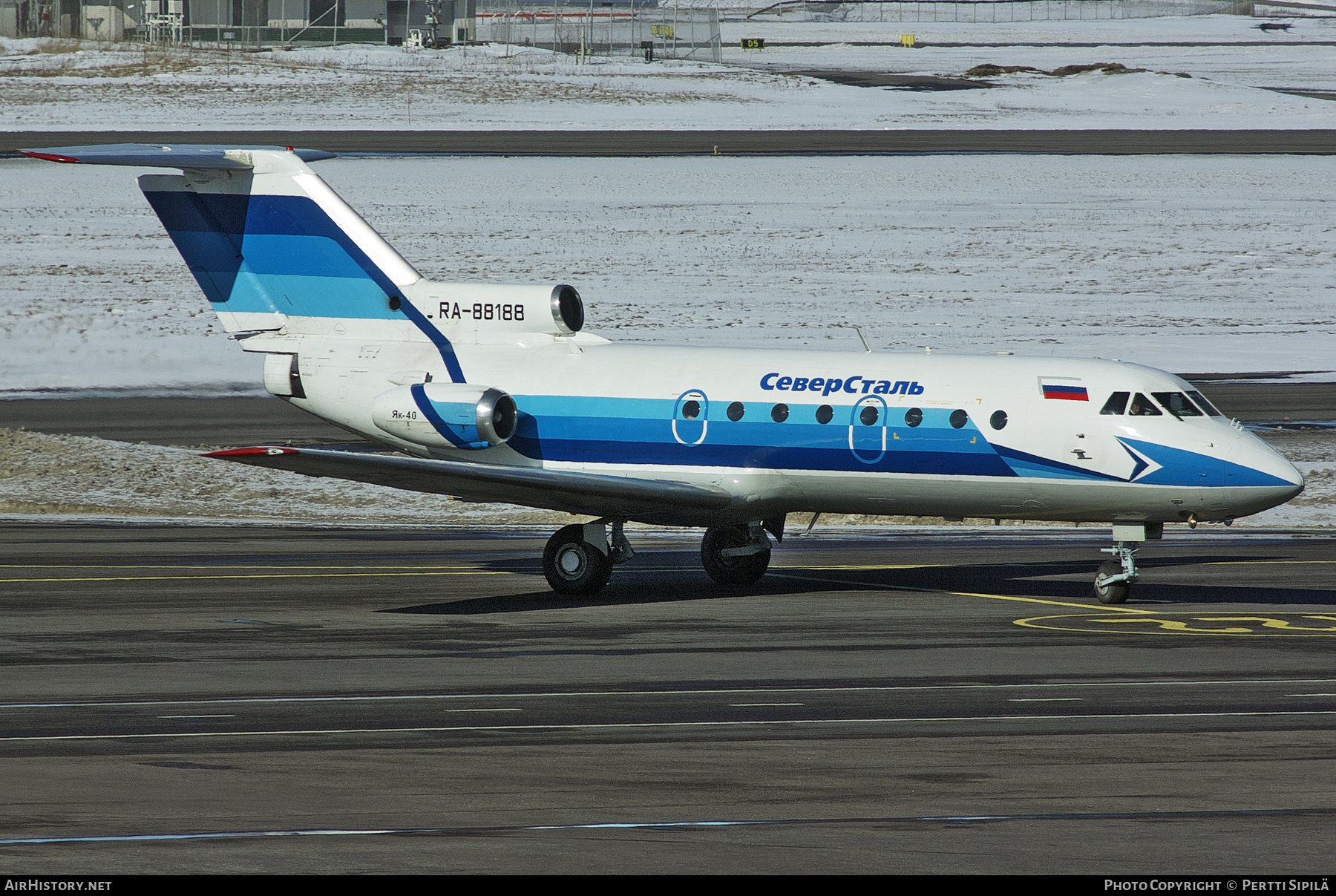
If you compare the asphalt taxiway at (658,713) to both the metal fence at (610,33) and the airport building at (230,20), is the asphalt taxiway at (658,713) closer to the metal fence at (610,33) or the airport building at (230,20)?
the metal fence at (610,33)

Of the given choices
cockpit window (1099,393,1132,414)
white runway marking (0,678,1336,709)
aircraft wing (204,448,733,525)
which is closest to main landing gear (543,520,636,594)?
aircraft wing (204,448,733,525)

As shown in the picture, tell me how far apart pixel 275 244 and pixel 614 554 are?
692 cm

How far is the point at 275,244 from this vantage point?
1006 inches

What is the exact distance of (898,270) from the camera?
166 feet

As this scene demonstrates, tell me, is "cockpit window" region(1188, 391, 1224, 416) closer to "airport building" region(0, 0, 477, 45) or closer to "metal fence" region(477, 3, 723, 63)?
"metal fence" region(477, 3, 723, 63)

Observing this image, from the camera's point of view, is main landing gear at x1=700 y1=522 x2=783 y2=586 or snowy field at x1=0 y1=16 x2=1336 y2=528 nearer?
main landing gear at x1=700 y1=522 x2=783 y2=586

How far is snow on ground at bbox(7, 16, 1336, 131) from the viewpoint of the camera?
248 ft

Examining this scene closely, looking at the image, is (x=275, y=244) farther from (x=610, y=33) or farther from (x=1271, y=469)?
(x=610, y=33)

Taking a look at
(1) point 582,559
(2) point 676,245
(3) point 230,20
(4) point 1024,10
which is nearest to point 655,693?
(1) point 582,559

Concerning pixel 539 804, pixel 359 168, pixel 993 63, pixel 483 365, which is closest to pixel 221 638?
pixel 483 365

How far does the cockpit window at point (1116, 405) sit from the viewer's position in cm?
2188

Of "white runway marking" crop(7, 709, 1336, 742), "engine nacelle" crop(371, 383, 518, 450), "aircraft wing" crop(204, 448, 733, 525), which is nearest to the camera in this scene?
"white runway marking" crop(7, 709, 1336, 742)

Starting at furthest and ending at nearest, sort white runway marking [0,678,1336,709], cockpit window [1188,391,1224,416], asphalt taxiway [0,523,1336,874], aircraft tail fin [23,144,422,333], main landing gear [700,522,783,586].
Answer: aircraft tail fin [23,144,422,333] < main landing gear [700,522,783,586] < cockpit window [1188,391,1224,416] < white runway marking [0,678,1336,709] < asphalt taxiway [0,523,1336,874]

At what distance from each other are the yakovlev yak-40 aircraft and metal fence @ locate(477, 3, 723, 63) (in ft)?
241
